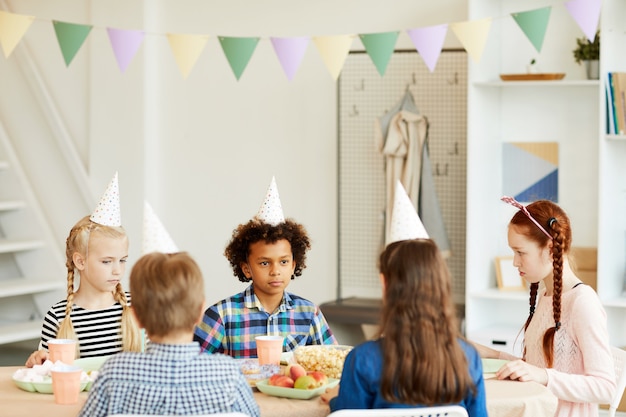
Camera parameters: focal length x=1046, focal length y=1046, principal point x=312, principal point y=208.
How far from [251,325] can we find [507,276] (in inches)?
87.1

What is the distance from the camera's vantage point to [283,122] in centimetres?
555

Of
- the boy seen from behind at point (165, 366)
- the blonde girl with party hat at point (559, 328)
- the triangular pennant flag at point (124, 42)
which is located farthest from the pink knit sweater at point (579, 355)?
the triangular pennant flag at point (124, 42)

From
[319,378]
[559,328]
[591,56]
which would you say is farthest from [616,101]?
[319,378]

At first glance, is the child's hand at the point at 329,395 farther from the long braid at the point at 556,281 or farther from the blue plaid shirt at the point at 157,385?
the long braid at the point at 556,281

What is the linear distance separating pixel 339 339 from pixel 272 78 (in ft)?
4.69

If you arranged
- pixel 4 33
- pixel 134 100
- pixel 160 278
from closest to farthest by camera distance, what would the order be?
pixel 160 278 → pixel 4 33 → pixel 134 100

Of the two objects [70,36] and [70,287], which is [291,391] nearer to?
[70,287]

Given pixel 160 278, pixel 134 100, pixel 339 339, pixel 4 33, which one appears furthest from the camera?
pixel 134 100

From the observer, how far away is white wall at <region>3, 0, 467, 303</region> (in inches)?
216

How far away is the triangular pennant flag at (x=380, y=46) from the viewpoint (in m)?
4.41

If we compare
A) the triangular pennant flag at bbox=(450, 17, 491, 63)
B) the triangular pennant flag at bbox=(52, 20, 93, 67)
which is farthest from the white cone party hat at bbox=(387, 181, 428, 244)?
the triangular pennant flag at bbox=(52, 20, 93, 67)

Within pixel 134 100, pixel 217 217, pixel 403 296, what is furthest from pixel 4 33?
pixel 403 296

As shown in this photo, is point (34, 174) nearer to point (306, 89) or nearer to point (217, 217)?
point (217, 217)

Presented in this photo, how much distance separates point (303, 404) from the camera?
2.37m
